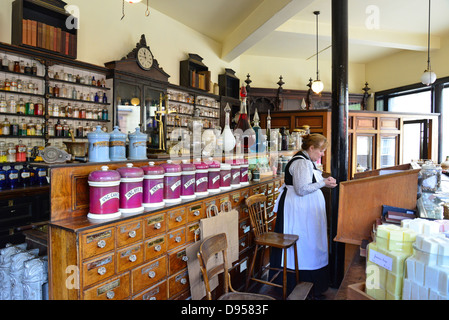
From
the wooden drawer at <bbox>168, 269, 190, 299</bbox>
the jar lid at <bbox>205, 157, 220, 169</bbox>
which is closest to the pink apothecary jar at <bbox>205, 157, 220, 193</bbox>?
the jar lid at <bbox>205, 157, 220, 169</bbox>

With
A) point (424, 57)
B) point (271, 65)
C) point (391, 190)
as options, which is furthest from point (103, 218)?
point (424, 57)

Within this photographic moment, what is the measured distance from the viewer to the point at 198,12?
6000 mm

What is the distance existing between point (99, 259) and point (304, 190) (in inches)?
70.1

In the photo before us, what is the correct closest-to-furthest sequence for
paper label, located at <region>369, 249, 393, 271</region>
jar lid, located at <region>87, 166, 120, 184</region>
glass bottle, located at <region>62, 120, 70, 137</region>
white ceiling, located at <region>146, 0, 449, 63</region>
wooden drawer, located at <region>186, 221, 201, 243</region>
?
1. paper label, located at <region>369, 249, 393, 271</region>
2. jar lid, located at <region>87, 166, 120, 184</region>
3. wooden drawer, located at <region>186, 221, 201, 243</region>
4. glass bottle, located at <region>62, 120, 70, 137</region>
5. white ceiling, located at <region>146, 0, 449, 63</region>

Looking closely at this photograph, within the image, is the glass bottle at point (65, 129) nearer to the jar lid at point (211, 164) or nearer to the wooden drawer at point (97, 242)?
the jar lid at point (211, 164)

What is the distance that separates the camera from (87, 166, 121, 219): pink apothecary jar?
Result: 167cm

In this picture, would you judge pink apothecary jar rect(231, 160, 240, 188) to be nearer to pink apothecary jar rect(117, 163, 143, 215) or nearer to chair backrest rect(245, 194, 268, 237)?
chair backrest rect(245, 194, 268, 237)

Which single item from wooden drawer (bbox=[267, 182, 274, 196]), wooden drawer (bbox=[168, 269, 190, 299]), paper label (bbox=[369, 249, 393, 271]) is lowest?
wooden drawer (bbox=[168, 269, 190, 299])

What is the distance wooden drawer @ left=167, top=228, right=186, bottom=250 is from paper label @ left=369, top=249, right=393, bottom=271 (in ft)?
4.47

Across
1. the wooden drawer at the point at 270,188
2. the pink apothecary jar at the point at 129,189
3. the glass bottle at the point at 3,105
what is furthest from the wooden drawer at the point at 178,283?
the glass bottle at the point at 3,105

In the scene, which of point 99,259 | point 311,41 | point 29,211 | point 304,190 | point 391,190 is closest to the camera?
point 99,259

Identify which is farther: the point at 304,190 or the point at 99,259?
the point at 304,190

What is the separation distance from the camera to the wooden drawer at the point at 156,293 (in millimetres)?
1829
